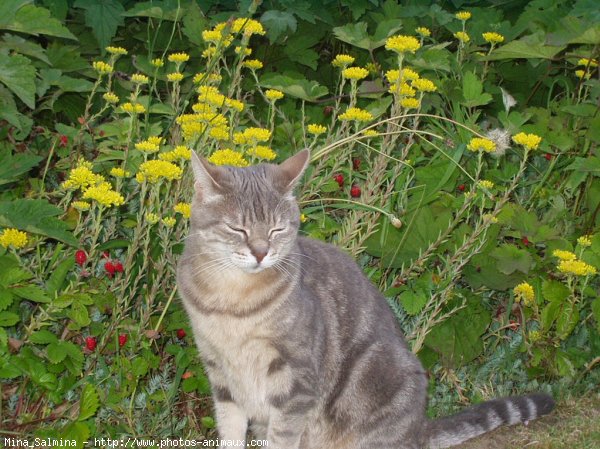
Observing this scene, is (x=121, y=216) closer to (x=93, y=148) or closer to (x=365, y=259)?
(x=93, y=148)

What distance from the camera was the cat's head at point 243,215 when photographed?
3.66m

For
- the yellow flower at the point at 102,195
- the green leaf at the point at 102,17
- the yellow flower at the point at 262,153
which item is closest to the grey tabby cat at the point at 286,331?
the yellow flower at the point at 102,195

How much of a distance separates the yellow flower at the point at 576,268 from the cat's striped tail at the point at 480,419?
0.63 metres

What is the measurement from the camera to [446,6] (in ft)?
21.1

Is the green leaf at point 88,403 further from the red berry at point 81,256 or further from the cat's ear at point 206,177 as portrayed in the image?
the cat's ear at point 206,177

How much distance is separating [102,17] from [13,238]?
1.67 meters

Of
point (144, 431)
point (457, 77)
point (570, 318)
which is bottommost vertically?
point (144, 431)

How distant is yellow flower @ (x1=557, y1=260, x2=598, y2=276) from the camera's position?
4.48 metres

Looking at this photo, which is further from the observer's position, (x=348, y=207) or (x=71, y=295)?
(x=348, y=207)

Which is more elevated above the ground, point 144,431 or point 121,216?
point 121,216

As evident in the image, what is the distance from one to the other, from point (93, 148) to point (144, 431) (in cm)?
154

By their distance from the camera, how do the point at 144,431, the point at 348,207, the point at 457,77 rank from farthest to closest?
the point at 457,77 → the point at 348,207 → the point at 144,431

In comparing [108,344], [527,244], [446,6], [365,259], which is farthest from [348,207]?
[446,6]

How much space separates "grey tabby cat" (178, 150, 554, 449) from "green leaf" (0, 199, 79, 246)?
1.74 ft
